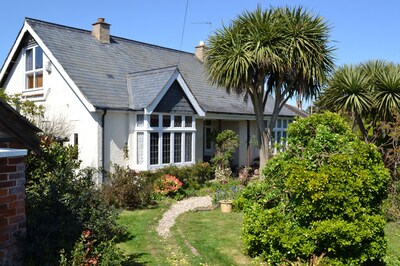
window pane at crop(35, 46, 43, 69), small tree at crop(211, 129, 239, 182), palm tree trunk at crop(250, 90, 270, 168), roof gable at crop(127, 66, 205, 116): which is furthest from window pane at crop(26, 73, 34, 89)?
palm tree trunk at crop(250, 90, 270, 168)

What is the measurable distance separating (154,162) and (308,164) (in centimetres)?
977

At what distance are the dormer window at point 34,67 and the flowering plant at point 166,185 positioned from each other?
24.9 feet

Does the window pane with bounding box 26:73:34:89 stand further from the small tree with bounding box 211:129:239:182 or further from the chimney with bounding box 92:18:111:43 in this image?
the small tree with bounding box 211:129:239:182

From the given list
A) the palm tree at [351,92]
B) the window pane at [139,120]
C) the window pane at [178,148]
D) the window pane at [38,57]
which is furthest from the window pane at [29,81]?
the palm tree at [351,92]

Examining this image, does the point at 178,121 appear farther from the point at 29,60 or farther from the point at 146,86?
the point at 29,60

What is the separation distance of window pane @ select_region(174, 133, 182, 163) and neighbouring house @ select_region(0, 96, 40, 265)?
11992 millimetres

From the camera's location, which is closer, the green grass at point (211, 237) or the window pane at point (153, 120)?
the green grass at point (211, 237)

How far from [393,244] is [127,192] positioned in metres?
7.92

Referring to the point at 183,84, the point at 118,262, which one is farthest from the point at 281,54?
the point at 118,262

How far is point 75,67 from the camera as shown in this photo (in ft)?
54.0

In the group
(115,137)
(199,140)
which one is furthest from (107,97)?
(199,140)

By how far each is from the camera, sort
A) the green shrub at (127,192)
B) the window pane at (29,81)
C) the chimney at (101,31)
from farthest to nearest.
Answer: the chimney at (101,31) < the window pane at (29,81) < the green shrub at (127,192)

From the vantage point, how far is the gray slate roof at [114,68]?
1597cm

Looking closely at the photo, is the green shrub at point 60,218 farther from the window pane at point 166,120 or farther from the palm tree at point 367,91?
the palm tree at point 367,91
